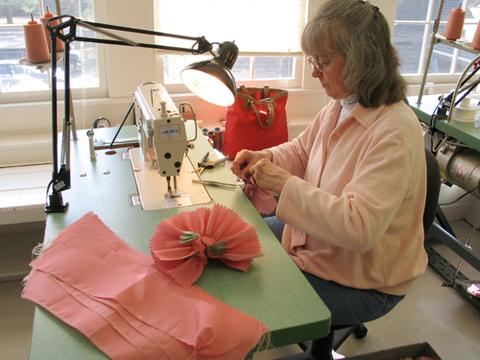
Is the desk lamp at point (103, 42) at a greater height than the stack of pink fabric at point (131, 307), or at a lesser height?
greater

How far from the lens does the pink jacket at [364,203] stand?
117 cm

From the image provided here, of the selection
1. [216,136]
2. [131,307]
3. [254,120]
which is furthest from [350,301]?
[216,136]

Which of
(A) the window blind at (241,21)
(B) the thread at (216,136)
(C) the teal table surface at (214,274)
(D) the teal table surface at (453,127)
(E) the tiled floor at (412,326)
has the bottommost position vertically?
(E) the tiled floor at (412,326)

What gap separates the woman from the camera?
1179 mm

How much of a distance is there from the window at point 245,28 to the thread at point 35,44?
819 millimetres

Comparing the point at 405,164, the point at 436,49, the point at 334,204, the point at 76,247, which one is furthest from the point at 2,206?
the point at 436,49

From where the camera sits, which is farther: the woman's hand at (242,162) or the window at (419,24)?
the window at (419,24)

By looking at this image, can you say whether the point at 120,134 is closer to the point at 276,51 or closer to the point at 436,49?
the point at 276,51

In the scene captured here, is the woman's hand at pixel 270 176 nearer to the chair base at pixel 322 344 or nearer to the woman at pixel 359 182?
the woman at pixel 359 182

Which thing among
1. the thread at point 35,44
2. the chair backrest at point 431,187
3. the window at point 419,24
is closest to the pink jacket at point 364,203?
the chair backrest at point 431,187

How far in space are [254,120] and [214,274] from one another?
56.2 inches

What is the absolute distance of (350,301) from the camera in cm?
134

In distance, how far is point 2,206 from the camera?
201 centimetres

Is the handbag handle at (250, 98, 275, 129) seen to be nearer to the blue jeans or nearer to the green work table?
the green work table
